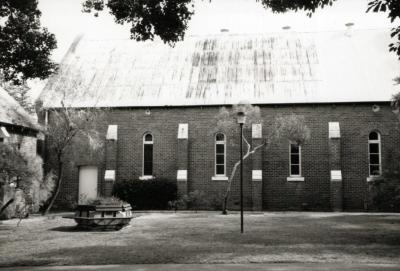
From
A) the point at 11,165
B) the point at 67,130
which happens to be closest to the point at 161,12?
the point at 11,165

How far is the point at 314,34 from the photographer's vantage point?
30922 millimetres

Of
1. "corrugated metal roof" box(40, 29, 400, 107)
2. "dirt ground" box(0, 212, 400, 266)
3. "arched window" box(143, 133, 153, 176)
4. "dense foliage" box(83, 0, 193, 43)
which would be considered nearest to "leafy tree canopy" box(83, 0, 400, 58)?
"dense foliage" box(83, 0, 193, 43)

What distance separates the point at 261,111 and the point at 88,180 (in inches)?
430

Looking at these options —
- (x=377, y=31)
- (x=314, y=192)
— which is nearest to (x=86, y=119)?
(x=314, y=192)

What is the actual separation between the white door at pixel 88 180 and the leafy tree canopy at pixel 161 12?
1915 cm

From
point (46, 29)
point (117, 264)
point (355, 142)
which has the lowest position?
point (117, 264)

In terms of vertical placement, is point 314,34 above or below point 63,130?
above

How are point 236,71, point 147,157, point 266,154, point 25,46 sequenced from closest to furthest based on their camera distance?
point 25,46
point 266,154
point 147,157
point 236,71

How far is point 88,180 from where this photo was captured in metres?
28.2

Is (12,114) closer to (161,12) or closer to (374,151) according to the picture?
(161,12)

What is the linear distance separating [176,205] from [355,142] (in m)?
10.4

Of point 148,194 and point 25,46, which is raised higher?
point 25,46

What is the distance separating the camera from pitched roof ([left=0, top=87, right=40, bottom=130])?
73.3 ft

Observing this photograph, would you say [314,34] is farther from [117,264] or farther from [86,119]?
[117,264]
